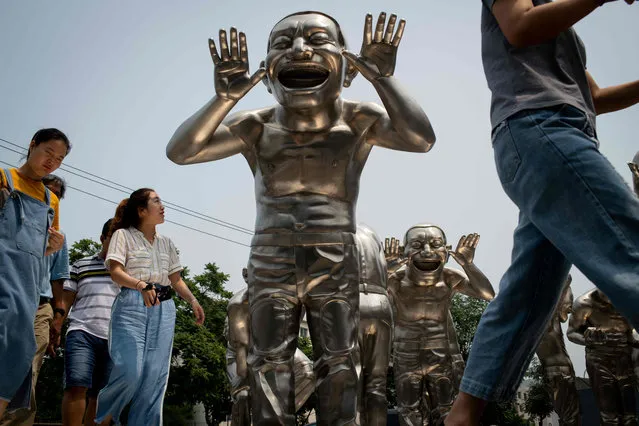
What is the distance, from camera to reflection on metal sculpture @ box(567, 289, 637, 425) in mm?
7121

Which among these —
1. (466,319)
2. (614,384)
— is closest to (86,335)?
(614,384)

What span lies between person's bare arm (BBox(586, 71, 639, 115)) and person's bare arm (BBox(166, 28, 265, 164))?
1.67 metres

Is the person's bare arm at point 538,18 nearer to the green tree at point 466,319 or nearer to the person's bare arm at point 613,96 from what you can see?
the person's bare arm at point 613,96

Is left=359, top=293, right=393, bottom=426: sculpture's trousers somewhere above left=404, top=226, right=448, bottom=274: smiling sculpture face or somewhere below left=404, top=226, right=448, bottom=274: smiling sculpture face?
below

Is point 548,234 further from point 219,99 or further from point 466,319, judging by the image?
point 466,319

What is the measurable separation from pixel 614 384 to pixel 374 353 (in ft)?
12.7

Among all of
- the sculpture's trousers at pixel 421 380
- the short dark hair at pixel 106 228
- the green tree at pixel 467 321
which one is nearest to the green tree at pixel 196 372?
the green tree at pixel 467 321

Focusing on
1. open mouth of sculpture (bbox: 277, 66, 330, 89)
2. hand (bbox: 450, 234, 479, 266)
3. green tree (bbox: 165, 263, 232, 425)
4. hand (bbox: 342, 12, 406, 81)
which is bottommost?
green tree (bbox: 165, 263, 232, 425)

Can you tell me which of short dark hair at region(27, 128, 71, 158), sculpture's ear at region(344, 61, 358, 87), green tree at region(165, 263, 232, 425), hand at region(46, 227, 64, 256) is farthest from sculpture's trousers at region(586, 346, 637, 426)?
green tree at region(165, 263, 232, 425)

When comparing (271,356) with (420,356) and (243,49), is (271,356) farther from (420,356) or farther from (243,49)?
(420,356)

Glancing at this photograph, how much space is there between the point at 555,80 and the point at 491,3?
337mm

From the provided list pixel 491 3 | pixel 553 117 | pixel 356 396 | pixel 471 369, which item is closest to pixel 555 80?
pixel 553 117

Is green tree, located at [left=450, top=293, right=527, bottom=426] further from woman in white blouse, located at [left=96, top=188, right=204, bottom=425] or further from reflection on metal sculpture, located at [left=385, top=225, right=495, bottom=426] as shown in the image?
woman in white blouse, located at [left=96, top=188, right=204, bottom=425]

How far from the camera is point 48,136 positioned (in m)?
3.91
